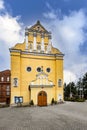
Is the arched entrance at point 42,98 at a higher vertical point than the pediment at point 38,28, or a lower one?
lower

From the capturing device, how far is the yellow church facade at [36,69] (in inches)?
1355

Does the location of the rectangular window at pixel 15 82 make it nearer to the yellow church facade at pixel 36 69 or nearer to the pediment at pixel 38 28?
the yellow church facade at pixel 36 69

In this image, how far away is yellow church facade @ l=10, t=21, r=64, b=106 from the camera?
34.4m

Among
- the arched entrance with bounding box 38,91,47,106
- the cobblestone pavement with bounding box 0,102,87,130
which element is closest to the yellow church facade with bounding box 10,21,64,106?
the arched entrance with bounding box 38,91,47,106

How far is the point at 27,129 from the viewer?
10.8 meters

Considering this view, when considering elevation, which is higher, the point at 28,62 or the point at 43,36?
the point at 43,36

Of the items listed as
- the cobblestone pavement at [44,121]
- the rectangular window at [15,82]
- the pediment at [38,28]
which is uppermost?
the pediment at [38,28]

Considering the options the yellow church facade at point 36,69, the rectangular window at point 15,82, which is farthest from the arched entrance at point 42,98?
the rectangular window at point 15,82

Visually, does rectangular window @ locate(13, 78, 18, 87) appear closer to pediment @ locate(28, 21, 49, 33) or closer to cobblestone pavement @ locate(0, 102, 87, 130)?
pediment @ locate(28, 21, 49, 33)

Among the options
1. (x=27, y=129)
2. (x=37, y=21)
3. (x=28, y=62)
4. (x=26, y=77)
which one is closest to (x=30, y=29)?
(x=37, y=21)

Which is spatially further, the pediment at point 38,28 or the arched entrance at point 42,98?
the pediment at point 38,28

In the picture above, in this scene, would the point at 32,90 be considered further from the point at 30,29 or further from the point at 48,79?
the point at 30,29

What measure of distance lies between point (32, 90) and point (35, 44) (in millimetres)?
8063

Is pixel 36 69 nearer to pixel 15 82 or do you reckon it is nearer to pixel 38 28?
pixel 15 82
